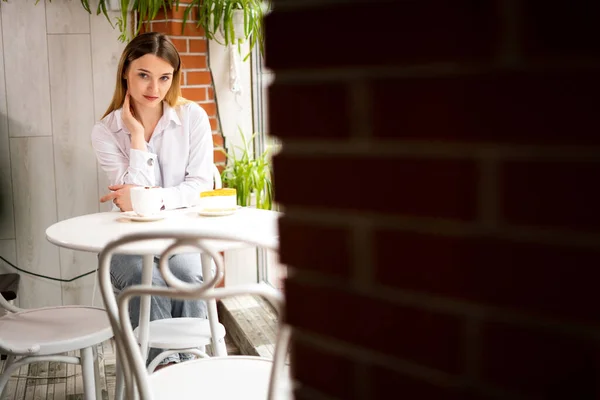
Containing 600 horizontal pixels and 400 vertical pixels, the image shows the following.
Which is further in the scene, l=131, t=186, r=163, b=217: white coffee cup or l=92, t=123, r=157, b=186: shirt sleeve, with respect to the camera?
l=92, t=123, r=157, b=186: shirt sleeve

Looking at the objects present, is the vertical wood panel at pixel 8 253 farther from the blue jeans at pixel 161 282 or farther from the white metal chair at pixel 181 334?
the white metal chair at pixel 181 334

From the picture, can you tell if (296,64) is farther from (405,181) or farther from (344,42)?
(405,181)

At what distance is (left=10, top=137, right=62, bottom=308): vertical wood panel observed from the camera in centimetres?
332

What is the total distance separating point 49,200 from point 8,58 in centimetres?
71

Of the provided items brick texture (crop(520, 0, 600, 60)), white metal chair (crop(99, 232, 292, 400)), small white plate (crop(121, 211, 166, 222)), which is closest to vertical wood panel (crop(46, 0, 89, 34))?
small white plate (crop(121, 211, 166, 222))

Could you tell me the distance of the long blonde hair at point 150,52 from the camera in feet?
9.05

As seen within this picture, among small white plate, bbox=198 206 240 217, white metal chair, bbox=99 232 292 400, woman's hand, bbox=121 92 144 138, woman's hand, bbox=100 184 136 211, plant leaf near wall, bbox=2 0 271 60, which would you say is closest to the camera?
white metal chair, bbox=99 232 292 400

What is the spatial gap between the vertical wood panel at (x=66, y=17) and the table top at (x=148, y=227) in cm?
127

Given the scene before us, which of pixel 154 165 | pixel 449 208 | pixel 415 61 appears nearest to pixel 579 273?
pixel 449 208

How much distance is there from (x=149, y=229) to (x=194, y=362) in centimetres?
59

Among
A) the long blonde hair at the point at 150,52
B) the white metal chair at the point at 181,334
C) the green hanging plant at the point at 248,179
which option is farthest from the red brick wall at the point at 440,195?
the green hanging plant at the point at 248,179

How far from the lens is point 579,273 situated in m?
0.57

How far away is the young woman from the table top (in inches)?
12.3

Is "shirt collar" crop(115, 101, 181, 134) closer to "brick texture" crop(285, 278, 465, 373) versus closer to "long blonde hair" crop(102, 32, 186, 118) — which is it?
"long blonde hair" crop(102, 32, 186, 118)
